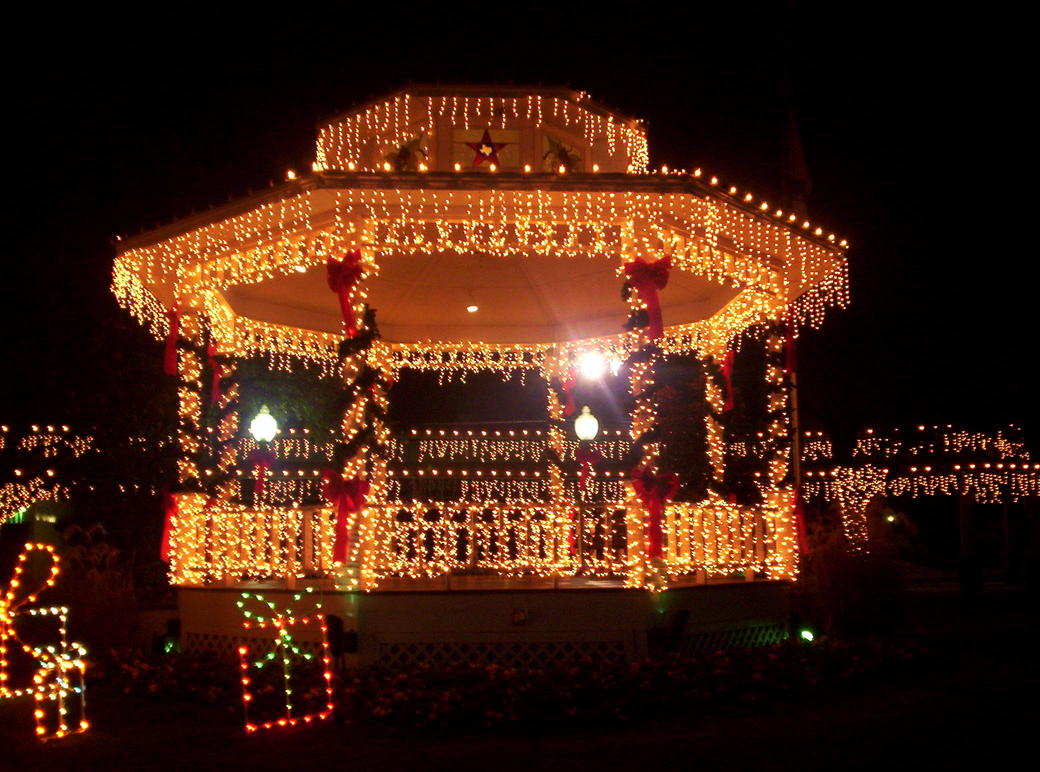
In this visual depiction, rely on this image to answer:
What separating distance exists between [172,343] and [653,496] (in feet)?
→ 20.8

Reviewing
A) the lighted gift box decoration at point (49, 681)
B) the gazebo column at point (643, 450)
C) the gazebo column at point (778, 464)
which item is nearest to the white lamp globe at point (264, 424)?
the lighted gift box decoration at point (49, 681)

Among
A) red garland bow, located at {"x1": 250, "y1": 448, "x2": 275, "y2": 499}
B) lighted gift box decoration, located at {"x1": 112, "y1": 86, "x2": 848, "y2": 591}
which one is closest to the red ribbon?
lighted gift box decoration, located at {"x1": 112, "y1": 86, "x2": 848, "y2": 591}

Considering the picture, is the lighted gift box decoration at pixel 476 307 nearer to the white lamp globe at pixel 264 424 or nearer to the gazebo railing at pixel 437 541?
the gazebo railing at pixel 437 541

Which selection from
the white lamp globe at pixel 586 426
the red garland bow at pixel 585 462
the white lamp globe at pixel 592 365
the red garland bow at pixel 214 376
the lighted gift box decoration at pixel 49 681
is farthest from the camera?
the white lamp globe at pixel 592 365

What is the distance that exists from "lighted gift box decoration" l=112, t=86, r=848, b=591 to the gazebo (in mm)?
33

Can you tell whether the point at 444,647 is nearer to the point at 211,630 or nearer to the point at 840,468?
the point at 211,630

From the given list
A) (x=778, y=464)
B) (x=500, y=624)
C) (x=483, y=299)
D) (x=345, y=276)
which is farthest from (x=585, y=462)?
(x=345, y=276)

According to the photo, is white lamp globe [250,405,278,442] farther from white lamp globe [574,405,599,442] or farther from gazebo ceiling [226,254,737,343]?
white lamp globe [574,405,599,442]

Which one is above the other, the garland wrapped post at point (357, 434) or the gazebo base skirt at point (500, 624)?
the garland wrapped post at point (357, 434)

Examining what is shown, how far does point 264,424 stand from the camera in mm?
13805

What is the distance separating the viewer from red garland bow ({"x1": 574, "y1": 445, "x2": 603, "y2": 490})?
16859mm

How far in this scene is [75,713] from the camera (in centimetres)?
973

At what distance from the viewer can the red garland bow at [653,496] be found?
10.7m

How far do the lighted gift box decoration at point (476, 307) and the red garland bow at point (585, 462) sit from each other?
69 millimetres
